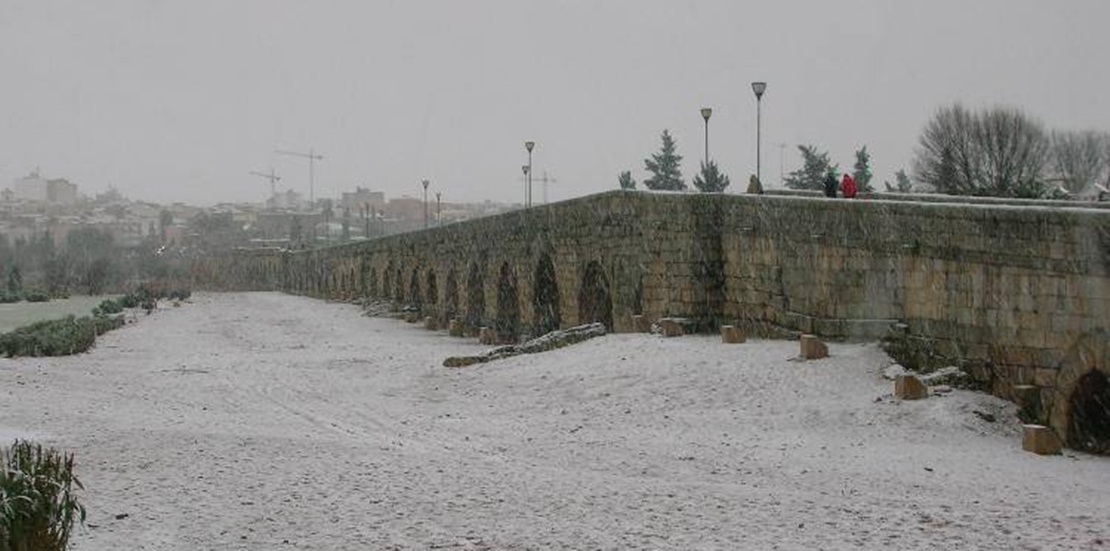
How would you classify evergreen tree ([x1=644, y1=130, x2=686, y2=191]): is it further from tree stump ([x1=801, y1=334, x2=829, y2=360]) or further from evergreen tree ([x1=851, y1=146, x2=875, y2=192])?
tree stump ([x1=801, y1=334, x2=829, y2=360])

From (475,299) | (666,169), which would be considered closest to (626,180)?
(666,169)

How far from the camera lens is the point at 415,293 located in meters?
45.5

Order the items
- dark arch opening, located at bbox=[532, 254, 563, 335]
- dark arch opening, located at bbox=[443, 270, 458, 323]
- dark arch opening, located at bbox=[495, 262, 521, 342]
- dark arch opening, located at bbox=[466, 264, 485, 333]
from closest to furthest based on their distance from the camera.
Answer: dark arch opening, located at bbox=[532, 254, 563, 335] < dark arch opening, located at bbox=[495, 262, 521, 342] < dark arch opening, located at bbox=[466, 264, 485, 333] < dark arch opening, located at bbox=[443, 270, 458, 323]

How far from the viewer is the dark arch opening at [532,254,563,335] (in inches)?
1083

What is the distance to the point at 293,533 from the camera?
337 inches

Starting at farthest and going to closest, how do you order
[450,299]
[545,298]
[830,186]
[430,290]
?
[430,290] → [450,299] → [545,298] → [830,186]

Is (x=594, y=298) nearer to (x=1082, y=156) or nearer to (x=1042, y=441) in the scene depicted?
(x=1042, y=441)

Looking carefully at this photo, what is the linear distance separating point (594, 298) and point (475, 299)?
35.3 ft

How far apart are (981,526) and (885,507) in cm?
79

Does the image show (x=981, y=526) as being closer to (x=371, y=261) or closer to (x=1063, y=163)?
(x=1063, y=163)

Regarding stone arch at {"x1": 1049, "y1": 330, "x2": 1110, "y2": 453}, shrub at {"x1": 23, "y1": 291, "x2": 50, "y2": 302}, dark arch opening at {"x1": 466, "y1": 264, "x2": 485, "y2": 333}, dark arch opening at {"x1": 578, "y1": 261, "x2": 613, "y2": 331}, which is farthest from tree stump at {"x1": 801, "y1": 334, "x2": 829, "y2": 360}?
shrub at {"x1": 23, "y1": 291, "x2": 50, "y2": 302}

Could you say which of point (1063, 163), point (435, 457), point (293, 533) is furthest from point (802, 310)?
point (1063, 163)

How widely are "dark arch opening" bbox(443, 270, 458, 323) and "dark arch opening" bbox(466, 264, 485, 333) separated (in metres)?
2.04

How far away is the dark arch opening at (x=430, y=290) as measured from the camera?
41112mm
